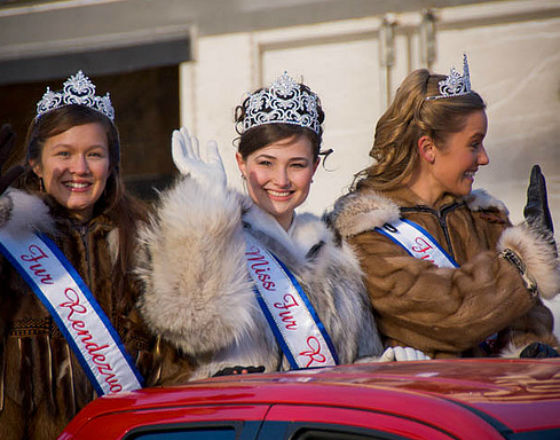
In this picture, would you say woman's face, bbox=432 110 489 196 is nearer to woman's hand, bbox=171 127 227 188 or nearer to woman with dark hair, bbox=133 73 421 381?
woman with dark hair, bbox=133 73 421 381

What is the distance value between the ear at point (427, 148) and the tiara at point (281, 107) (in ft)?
1.44

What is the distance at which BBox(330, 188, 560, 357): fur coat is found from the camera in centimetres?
366

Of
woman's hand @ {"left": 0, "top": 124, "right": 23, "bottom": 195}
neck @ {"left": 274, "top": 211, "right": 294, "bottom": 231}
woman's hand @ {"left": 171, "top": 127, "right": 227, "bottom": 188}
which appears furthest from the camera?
neck @ {"left": 274, "top": 211, "right": 294, "bottom": 231}

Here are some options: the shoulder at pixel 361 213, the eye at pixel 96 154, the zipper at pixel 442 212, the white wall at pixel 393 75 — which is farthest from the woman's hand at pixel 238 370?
the white wall at pixel 393 75

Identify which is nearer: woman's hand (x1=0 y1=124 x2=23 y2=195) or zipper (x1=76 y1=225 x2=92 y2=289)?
woman's hand (x1=0 y1=124 x2=23 y2=195)

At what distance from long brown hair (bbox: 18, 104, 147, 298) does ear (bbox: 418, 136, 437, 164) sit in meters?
1.14

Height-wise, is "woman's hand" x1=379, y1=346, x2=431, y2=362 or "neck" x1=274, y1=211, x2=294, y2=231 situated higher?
"neck" x1=274, y1=211, x2=294, y2=231

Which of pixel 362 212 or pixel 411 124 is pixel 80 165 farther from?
pixel 411 124

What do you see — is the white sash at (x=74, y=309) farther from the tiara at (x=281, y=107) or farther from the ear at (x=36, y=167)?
the tiara at (x=281, y=107)

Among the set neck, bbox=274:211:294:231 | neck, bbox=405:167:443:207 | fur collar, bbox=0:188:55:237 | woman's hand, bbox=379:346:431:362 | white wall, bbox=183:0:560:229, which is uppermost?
white wall, bbox=183:0:560:229

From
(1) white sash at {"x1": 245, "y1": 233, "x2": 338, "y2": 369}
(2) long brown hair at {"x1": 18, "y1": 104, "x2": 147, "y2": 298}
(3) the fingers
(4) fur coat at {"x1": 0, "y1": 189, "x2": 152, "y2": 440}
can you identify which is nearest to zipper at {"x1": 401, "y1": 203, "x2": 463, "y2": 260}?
(1) white sash at {"x1": 245, "y1": 233, "x2": 338, "y2": 369}

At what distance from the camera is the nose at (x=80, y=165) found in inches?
145

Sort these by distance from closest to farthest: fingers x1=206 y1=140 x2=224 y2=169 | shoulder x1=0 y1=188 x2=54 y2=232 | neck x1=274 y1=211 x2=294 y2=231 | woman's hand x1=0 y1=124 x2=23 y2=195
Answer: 1. woman's hand x1=0 y1=124 x2=23 y2=195
2. shoulder x1=0 y1=188 x2=54 y2=232
3. fingers x1=206 y1=140 x2=224 y2=169
4. neck x1=274 y1=211 x2=294 y2=231

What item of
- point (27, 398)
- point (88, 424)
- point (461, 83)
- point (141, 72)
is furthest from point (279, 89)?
point (141, 72)
